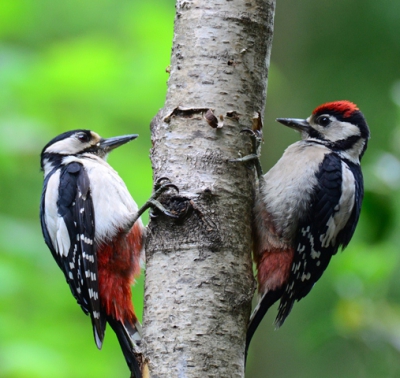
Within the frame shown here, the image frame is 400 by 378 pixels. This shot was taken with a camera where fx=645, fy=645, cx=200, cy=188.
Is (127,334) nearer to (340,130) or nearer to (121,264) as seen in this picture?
(121,264)

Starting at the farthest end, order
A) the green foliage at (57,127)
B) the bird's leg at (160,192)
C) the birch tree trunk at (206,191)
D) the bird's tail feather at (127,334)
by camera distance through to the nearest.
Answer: the green foliage at (57,127) < the bird's tail feather at (127,334) < the bird's leg at (160,192) < the birch tree trunk at (206,191)

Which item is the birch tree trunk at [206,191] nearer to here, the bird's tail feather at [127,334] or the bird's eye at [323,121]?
the bird's tail feather at [127,334]

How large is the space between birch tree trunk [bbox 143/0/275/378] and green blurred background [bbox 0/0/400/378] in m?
0.84

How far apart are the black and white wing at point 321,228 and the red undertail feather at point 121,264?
0.78 meters

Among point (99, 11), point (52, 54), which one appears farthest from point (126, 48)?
point (99, 11)

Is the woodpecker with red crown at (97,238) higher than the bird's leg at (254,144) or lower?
lower

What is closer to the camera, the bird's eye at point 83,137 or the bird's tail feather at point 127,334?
the bird's tail feather at point 127,334

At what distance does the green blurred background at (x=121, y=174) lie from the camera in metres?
3.58

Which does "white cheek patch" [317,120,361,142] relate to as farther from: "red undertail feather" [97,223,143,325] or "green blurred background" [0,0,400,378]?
"red undertail feather" [97,223,143,325]

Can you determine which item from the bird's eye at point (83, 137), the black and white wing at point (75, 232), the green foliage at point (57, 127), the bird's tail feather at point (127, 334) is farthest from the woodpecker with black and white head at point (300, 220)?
the green foliage at point (57, 127)

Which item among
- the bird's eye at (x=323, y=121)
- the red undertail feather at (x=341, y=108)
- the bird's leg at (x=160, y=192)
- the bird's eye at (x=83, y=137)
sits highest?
the red undertail feather at (x=341, y=108)

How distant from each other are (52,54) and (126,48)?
0.62m

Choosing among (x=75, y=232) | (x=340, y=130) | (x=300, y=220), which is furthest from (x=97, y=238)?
(x=340, y=130)

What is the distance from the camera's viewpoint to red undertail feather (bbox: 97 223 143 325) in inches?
129
